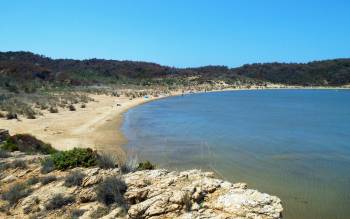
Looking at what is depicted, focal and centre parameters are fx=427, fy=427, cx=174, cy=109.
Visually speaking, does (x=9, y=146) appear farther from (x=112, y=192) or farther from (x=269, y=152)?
(x=269, y=152)

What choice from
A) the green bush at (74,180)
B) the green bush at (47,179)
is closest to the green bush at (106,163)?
the green bush at (74,180)

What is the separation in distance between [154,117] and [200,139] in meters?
12.9

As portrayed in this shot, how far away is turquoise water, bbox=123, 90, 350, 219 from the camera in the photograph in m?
13.9

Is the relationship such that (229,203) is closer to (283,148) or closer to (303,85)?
(283,148)

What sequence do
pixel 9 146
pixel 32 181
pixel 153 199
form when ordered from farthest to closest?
pixel 9 146, pixel 32 181, pixel 153 199

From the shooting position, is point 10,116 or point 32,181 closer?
point 32,181

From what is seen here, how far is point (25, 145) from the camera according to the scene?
1712 centimetres

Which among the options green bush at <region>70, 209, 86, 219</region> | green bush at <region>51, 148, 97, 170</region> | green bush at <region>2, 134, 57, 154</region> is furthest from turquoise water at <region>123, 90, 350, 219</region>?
green bush at <region>70, 209, 86, 219</region>

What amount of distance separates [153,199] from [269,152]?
527 inches

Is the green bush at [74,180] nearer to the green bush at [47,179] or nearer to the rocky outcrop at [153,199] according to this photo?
the rocky outcrop at [153,199]

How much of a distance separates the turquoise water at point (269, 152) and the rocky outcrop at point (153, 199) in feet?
13.2

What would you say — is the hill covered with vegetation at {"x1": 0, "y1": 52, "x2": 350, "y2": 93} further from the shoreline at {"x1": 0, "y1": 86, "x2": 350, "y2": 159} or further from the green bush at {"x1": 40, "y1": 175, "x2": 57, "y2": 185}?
the green bush at {"x1": 40, "y1": 175, "x2": 57, "y2": 185}

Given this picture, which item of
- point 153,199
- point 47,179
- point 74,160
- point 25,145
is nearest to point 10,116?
point 25,145

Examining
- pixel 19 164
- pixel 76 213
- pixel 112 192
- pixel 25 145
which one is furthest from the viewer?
pixel 25 145
